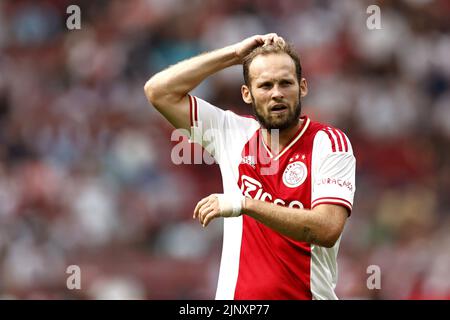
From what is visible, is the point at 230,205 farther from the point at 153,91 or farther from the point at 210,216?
the point at 153,91

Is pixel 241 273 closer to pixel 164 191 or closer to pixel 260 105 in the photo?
pixel 260 105

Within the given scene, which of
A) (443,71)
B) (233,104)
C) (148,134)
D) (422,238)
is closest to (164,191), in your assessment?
(148,134)

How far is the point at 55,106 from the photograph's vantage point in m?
14.0

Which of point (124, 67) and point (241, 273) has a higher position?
point (124, 67)

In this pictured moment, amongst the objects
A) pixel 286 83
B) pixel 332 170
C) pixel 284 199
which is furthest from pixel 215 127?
pixel 332 170

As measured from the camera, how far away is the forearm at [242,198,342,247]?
16.8 feet

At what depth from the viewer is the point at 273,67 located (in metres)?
5.68

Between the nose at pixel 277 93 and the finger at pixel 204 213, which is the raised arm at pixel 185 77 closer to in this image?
the nose at pixel 277 93

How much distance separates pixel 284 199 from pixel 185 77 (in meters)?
0.95

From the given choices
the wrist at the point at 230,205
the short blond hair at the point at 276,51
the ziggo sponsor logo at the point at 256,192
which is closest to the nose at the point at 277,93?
the short blond hair at the point at 276,51
